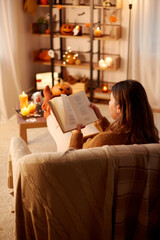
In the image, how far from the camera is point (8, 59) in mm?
3930

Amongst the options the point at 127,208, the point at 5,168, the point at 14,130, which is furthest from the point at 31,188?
the point at 14,130

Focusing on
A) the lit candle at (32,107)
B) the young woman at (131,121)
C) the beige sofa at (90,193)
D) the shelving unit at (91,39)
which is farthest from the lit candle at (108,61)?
the beige sofa at (90,193)

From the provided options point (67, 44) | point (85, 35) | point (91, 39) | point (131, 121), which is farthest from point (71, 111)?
point (67, 44)

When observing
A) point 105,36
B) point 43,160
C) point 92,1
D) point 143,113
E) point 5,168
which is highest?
point 92,1

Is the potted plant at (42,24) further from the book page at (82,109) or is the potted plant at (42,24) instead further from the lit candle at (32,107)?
the book page at (82,109)

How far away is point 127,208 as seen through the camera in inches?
59.0

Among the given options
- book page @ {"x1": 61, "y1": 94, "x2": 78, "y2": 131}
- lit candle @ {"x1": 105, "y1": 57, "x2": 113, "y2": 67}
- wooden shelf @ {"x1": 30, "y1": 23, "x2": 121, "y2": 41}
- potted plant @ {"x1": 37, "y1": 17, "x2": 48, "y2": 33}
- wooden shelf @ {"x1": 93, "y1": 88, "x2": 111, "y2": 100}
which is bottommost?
wooden shelf @ {"x1": 93, "y1": 88, "x2": 111, "y2": 100}

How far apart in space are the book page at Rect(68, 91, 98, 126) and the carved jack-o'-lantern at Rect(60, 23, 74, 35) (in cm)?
227

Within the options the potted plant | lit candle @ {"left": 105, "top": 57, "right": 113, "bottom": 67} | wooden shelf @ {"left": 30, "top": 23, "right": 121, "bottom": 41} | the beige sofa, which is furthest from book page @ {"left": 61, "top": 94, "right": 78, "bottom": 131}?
the potted plant

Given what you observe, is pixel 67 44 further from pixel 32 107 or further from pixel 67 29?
pixel 32 107

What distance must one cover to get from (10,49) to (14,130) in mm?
1035

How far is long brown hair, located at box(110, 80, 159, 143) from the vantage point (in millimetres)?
1629

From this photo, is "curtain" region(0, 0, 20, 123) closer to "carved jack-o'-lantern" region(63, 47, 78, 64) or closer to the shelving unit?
the shelving unit

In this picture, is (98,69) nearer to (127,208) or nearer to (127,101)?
(127,101)
